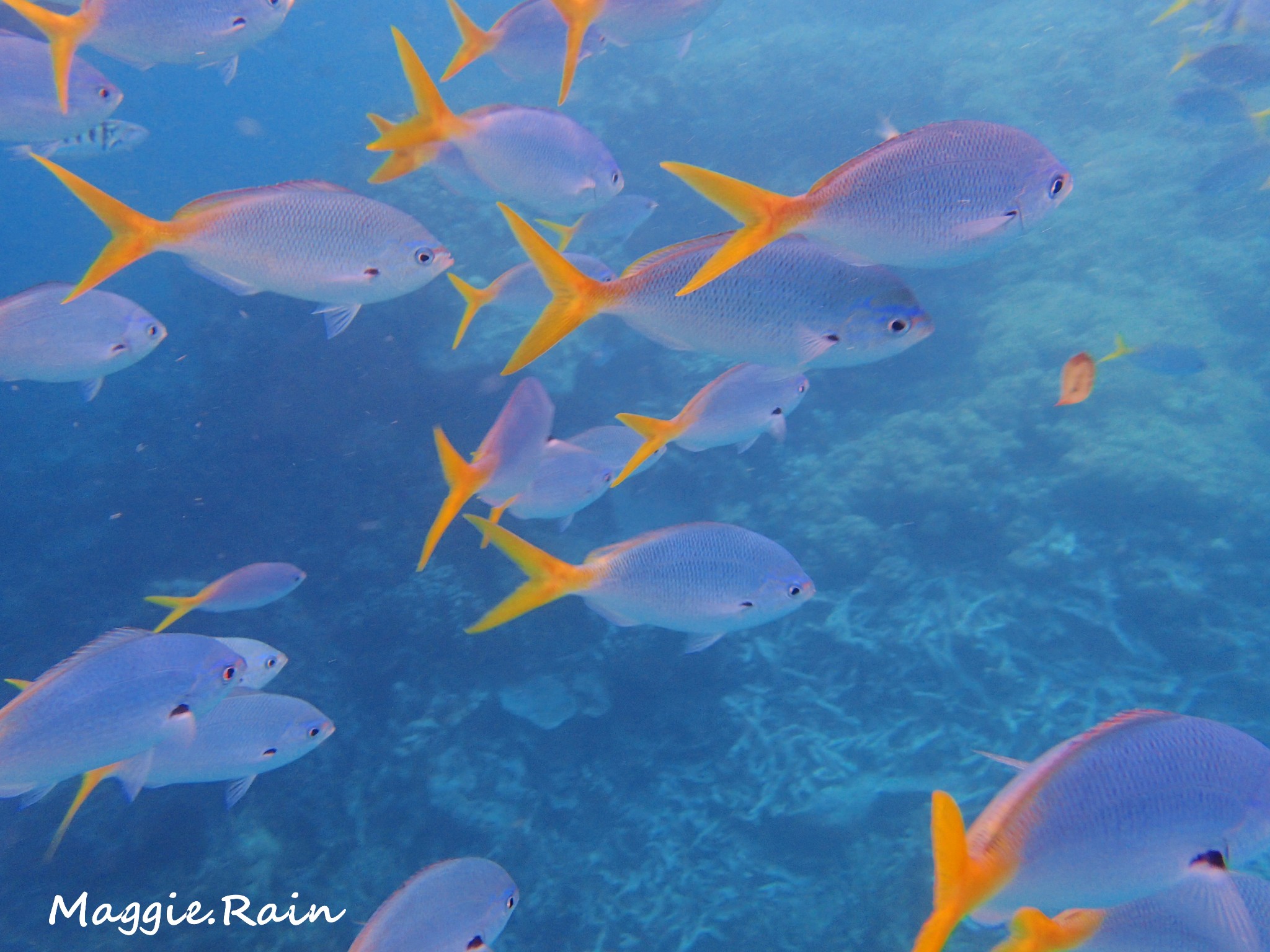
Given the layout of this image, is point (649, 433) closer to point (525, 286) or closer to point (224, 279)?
point (224, 279)

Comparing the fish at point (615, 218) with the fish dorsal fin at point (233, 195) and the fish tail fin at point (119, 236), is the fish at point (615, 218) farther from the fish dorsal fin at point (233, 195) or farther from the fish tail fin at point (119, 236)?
the fish tail fin at point (119, 236)

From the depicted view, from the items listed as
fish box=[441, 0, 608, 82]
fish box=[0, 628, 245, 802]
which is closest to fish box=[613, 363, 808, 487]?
fish box=[0, 628, 245, 802]

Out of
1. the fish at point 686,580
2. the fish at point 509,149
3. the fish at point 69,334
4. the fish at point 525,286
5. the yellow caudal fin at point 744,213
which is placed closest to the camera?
the yellow caudal fin at point 744,213

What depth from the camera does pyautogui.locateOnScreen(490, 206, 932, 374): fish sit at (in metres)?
2.20

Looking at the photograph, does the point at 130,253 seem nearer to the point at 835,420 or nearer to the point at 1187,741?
the point at 1187,741

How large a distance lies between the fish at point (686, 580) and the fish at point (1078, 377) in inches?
110

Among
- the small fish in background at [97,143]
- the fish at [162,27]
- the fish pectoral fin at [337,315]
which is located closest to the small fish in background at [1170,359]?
the fish pectoral fin at [337,315]

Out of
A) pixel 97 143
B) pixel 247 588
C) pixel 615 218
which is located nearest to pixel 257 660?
pixel 247 588

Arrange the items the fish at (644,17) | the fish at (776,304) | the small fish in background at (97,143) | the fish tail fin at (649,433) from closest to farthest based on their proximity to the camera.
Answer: the fish at (776,304)
the fish tail fin at (649,433)
the fish at (644,17)
the small fish in background at (97,143)

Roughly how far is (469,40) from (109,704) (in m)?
4.03

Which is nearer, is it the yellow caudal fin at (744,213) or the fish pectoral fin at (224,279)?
the yellow caudal fin at (744,213)

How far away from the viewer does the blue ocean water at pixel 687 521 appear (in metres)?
4.64

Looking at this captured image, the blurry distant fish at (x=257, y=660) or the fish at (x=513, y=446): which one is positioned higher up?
the fish at (x=513, y=446)

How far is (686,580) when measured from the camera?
8.66 feet
